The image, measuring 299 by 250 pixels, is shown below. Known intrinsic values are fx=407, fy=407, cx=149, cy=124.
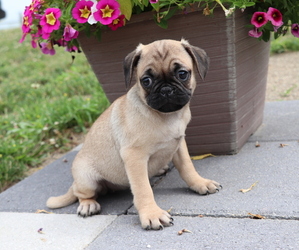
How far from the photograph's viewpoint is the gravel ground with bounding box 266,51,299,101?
5977 mm

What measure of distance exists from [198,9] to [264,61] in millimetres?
1281

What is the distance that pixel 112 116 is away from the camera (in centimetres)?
312

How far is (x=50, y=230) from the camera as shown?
2.80m

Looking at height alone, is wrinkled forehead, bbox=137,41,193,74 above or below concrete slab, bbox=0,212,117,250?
above

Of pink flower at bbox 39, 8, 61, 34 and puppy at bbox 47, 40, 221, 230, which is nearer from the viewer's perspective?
puppy at bbox 47, 40, 221, 230

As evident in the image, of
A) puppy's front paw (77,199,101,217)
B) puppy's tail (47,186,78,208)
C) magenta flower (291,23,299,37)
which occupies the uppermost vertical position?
magenta flower (291,23,299,37)

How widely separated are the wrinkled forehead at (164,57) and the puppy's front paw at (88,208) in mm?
1052

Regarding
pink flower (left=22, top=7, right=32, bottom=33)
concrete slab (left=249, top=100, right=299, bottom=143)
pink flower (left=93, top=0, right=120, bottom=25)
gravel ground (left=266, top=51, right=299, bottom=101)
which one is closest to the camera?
pink flower (left=93, top=0, right=120, bottom=25)

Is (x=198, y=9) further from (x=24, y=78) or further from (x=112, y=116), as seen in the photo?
(x=24, y=78)

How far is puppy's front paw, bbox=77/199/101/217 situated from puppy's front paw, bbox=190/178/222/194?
2.38 feet

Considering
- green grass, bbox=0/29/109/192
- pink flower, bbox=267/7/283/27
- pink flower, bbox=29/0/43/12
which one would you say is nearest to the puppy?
pink flower, bbox=267/7/283/27

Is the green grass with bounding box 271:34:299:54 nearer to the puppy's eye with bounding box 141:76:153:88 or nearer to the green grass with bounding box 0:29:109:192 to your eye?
the green grass with bounding box 0:29:109:192

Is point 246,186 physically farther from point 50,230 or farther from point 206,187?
point 50,230

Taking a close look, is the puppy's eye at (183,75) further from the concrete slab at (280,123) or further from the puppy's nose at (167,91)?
the concrete slab at (280,123)
